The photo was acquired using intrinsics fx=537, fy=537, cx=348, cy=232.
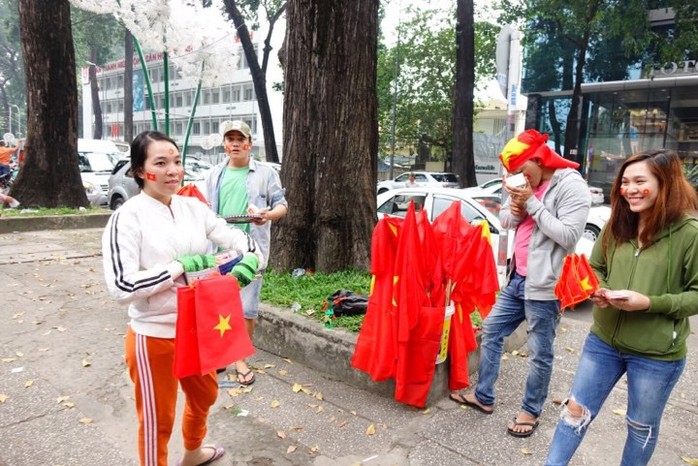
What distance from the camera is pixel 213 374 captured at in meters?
2.70

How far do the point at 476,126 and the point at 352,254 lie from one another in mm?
51995

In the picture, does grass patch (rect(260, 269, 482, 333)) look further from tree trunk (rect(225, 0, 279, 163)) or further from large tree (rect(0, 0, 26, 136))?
large tree (rect(0, 0, 26, 136))

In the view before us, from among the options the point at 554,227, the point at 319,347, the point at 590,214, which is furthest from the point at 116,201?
the point at 554,227

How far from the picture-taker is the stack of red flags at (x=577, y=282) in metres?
2.37

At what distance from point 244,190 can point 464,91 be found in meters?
15.6

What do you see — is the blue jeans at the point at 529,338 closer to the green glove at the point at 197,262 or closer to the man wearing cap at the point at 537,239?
the man wearing cap at the point at 537,239

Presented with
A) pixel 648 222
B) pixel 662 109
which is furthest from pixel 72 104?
pixel 662 109

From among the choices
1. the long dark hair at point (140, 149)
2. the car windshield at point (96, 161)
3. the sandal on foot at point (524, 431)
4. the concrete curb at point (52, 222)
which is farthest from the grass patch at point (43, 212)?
the sandal on foot at point (524, 431)

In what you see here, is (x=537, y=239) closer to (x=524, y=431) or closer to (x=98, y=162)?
(x=524, y=431)

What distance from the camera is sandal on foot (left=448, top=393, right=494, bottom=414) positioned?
3.67 m

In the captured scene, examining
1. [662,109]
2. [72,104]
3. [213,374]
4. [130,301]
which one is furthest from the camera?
[662,109]

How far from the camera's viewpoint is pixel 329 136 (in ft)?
18.2

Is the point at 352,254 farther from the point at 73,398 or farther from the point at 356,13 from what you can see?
the point at 73,398

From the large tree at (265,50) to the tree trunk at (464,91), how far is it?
836cm
